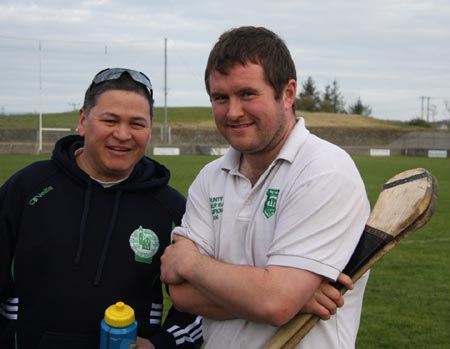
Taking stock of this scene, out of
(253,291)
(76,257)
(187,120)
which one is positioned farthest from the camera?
(187,120)

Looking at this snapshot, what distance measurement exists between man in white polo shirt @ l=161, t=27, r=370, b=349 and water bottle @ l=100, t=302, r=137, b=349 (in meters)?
0.23

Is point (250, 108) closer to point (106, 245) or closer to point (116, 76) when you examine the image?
point (116, 76)

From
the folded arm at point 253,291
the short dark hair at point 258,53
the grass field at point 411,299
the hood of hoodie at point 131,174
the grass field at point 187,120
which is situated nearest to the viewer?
the folded arm at point 253,291

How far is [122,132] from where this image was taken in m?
2.94

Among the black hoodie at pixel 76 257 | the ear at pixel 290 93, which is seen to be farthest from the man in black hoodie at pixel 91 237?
the ear at pixel 290 93

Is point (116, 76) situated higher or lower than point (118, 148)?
higher

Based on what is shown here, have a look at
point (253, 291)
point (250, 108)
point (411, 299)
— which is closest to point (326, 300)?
point (253, 291)

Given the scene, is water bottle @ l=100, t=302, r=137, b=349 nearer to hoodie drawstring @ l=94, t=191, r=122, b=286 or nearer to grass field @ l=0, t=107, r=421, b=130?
hoodie drawstring @ l=94, t=191, r=122, b=286

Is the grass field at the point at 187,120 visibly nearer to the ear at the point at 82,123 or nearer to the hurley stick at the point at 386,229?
the ear at the point at 82,123

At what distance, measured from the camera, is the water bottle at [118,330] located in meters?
2.53

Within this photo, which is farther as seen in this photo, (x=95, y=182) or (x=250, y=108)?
(x=95, y=182)

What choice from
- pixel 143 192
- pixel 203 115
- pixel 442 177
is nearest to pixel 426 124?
pixel 203 115

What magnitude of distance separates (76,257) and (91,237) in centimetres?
12

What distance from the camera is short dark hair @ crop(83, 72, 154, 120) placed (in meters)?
2.97
